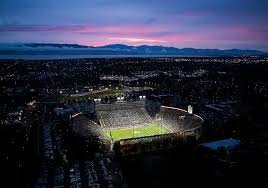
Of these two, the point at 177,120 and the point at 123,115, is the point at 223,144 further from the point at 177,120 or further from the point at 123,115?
the point at 123,115

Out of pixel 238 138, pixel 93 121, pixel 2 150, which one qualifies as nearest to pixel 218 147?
pixel 238 138

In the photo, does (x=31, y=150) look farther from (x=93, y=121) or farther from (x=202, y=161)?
(x=202, y=161)

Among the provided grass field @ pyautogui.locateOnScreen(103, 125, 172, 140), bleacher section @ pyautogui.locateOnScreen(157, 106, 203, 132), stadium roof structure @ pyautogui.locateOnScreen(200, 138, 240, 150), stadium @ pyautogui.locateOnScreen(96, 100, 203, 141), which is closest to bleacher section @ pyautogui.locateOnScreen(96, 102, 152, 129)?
stadium @ pyautogui.locateOnScreen(96, 100, 203, 141)

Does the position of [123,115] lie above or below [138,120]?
above

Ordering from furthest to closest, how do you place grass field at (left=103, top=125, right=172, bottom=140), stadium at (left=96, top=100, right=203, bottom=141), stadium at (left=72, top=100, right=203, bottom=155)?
stadium at (left=96, top=100, right=203, bottom=141)
grass field at (left=103, top=125, right=172, bottom=140)
stadium at (left=72, top=100, right=203, bottom=155)

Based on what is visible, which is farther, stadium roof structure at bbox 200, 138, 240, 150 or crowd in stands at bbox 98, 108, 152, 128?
crowd in stands at bbox 98, 108, 152, 128

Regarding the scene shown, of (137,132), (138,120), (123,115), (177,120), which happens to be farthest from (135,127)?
(177,120)

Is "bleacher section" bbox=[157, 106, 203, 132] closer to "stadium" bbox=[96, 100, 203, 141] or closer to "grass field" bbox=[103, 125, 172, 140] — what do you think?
"stadium" bbox=[96, 100, 203, 141]
